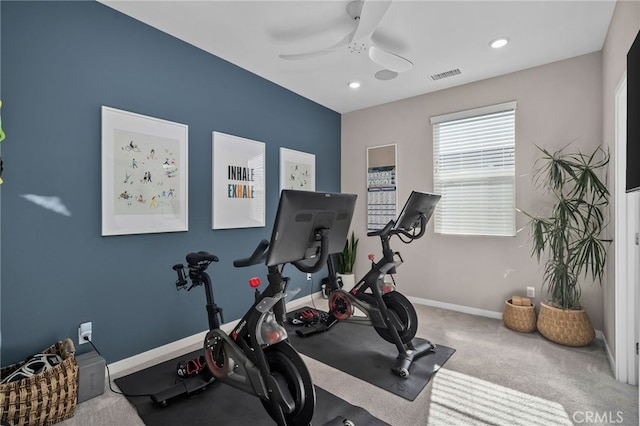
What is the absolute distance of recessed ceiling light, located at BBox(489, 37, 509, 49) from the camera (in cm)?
286

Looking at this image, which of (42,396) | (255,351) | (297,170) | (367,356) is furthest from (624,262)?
(42,396)

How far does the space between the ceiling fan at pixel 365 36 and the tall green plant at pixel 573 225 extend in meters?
1.87

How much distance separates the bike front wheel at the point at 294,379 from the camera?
162 cm

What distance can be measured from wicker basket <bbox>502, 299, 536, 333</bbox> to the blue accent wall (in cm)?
290

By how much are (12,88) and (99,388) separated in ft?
6.68

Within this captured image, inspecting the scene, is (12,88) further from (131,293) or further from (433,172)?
(433,172)

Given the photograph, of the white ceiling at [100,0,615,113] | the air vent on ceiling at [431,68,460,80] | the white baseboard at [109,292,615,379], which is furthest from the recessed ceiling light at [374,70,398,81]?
the white baseboard at [109,292,615,379]

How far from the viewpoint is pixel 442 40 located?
9.43ft

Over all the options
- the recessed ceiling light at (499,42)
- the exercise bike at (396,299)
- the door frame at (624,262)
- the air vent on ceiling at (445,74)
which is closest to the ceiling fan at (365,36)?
the recessed ceiling light at (499,42)

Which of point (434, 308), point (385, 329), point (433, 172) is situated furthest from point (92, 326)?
point (433, 172)

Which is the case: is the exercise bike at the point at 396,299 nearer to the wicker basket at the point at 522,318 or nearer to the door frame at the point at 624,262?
the wicker basket at the point at 522,318

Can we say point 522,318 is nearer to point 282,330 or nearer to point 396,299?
point 396,299

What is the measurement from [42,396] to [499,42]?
169 inches

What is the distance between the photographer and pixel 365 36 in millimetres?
2305
